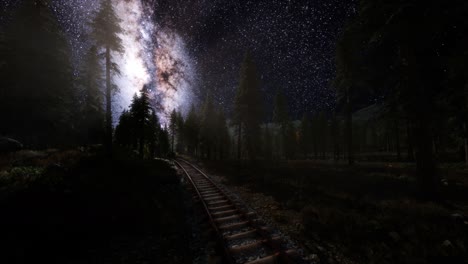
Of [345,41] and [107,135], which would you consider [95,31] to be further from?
[345,41]

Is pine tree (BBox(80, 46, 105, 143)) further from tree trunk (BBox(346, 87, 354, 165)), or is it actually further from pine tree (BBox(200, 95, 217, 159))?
tree trunk (BBox(346, 87, 354, 165))

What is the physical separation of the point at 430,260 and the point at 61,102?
27.0m

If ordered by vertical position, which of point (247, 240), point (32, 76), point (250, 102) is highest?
point (32, 76)

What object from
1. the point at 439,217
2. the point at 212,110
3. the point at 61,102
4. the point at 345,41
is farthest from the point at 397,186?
the point at 212,110

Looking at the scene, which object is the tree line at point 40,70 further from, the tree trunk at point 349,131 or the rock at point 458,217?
the tree trunk at point 349,131

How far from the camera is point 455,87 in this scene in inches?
303

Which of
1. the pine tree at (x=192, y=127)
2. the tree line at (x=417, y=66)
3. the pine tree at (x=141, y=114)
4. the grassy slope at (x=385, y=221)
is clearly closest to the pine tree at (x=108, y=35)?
the pine tree at (x=141, y=114)

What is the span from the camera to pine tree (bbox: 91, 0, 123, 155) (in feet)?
59.8

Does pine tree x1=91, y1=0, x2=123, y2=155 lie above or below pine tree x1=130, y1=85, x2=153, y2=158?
above

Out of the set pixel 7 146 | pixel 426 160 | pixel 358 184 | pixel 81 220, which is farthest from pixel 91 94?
pixel 426 160

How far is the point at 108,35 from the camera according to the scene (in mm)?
18812

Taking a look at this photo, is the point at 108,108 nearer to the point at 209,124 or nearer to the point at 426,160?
the point at 209,124

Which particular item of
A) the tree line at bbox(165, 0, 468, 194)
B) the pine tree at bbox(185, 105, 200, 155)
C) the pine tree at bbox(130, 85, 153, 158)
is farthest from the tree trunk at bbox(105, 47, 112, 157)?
the pine tree at bbox(185, 105, 200, 155)

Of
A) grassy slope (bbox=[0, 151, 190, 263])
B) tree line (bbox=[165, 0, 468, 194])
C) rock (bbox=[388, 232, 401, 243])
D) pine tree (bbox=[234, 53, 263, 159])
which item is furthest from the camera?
pine tree (bbox=[234, 53, 263, 159])
